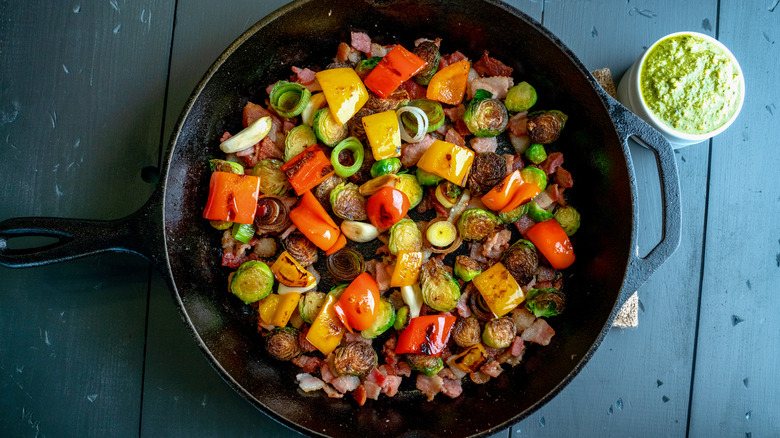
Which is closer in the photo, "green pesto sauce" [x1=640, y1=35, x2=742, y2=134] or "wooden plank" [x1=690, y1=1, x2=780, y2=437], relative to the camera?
"green pesto sauce" [x1=640, y1=35, x2=742, y2=134]

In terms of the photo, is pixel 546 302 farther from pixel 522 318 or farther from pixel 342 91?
pixel 342 91

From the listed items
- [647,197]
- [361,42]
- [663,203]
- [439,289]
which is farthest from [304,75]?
[647,197]

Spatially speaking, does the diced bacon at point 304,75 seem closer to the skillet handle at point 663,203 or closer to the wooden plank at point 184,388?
the wooden plank at point 184,388

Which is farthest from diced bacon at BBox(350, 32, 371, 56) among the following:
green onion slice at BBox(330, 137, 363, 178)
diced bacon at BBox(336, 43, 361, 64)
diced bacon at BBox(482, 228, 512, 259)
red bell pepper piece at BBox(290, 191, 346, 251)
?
diced bacon at BBox(482, 228, 512, 259)

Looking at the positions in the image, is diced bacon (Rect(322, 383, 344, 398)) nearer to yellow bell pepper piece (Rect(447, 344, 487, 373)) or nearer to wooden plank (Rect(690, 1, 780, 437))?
yellow bell pepper piece (Rect(447, 344, 487, 373))

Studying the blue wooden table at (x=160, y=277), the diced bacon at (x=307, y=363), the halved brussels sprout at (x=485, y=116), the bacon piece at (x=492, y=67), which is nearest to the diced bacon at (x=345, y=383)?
the diced bacon at (x=307, y=363)

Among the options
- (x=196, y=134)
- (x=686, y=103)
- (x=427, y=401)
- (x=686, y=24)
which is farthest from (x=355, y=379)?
(x=686, y=24)

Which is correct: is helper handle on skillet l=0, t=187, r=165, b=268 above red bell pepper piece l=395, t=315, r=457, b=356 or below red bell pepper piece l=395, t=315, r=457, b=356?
above
